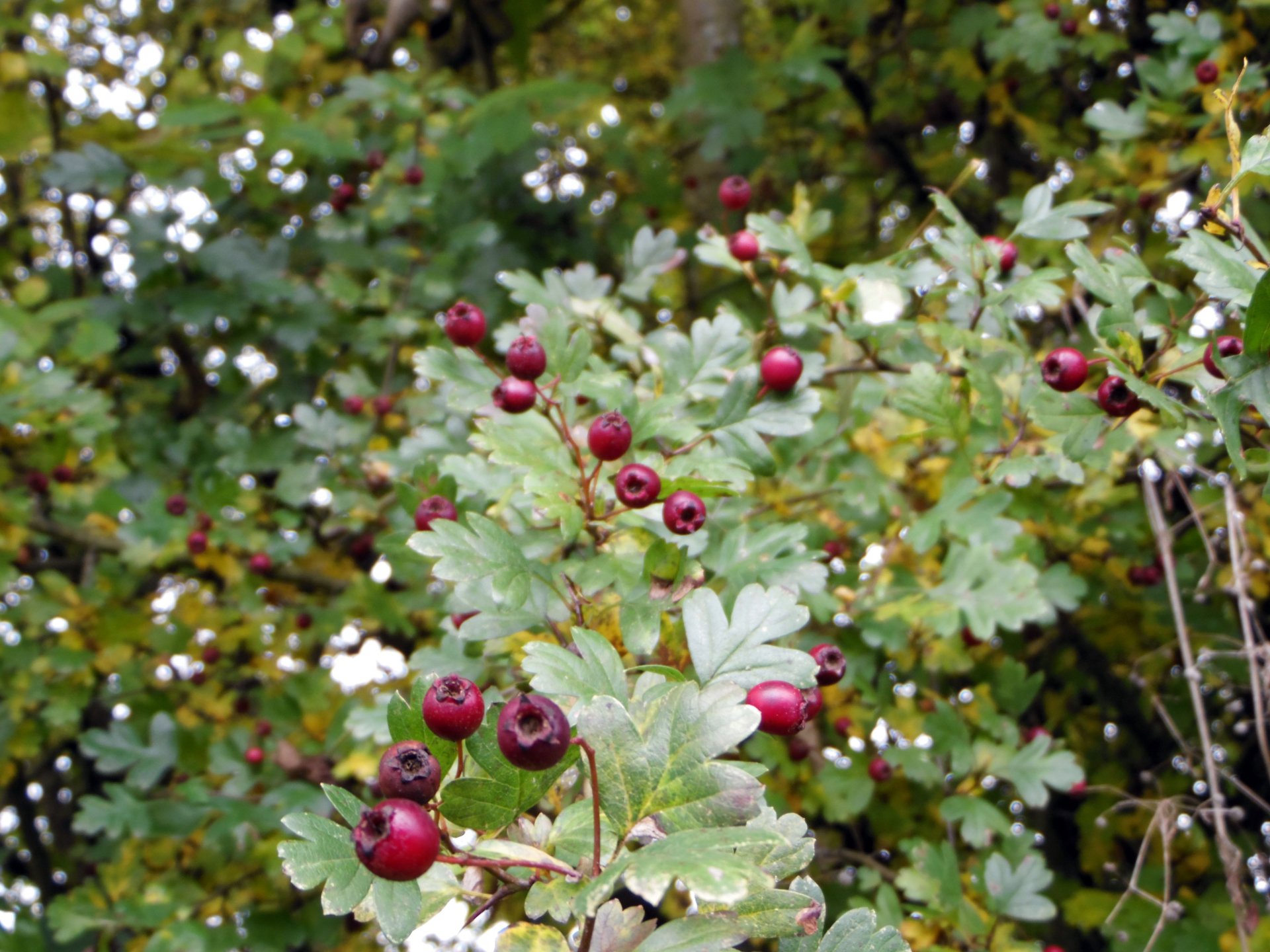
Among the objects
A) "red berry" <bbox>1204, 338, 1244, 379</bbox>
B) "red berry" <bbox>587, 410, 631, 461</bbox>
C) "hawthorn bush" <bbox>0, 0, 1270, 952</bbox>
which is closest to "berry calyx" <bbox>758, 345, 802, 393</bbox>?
"hawthorn bush" <bbox>0, 0, 1270, 952</bbox>

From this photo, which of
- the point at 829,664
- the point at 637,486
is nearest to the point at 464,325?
the point at 637,486

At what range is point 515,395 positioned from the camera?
125 centimetres

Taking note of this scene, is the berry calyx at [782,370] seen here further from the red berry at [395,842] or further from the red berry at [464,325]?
the red berry at [395,842]

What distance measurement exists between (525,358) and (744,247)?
1.99ft

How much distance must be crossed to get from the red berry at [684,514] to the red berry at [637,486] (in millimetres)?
24

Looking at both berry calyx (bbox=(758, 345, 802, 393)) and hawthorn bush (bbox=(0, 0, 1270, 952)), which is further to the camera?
berry calyx (bbox=(758, 345, 802, 393))

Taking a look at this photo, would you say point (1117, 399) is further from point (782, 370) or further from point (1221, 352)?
point (782, 370)

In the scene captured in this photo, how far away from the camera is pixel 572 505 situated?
1.12 meters

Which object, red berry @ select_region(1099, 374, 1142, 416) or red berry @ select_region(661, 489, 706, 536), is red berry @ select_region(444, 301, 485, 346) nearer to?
red berry @ select_region(661, 489, 706, 536)

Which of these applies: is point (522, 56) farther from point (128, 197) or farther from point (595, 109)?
point (128, 197)

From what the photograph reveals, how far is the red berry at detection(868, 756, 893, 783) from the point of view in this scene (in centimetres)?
187

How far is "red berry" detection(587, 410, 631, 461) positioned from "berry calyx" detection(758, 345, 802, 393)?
0.81ft

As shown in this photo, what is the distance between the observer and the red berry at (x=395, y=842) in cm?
72

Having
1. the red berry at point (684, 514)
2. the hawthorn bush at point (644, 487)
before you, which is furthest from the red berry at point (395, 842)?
the red berry at point (684, 514)
